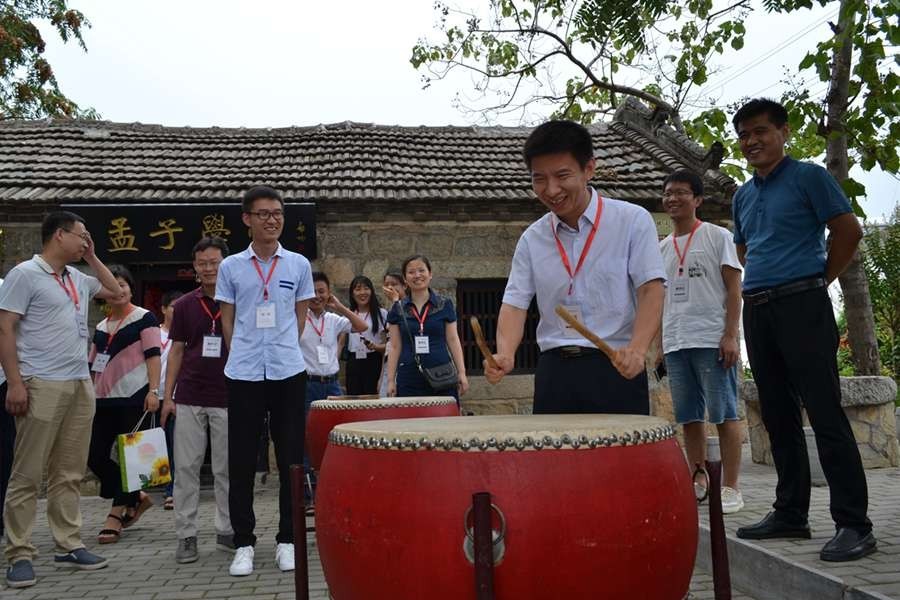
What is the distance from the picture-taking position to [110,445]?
6156 mm

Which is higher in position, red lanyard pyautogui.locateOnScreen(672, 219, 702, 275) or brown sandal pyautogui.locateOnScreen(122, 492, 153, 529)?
red lanyard pyautogui.locateOnScreen(672, 219, 702, 275)

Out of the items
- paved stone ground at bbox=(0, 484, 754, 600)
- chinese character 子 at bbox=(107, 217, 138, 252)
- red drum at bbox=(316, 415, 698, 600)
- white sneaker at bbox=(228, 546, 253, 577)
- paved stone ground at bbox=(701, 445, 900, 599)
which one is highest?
chinese character 子 at bbox=(107, 217, 138, 252)

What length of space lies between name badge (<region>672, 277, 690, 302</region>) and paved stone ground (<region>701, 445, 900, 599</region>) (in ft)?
4.23

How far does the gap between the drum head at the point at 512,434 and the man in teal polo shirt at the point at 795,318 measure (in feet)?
5.67

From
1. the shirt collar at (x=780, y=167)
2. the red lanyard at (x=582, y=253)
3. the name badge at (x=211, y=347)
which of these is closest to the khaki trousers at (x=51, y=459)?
the name badge at (x=211, y=347)

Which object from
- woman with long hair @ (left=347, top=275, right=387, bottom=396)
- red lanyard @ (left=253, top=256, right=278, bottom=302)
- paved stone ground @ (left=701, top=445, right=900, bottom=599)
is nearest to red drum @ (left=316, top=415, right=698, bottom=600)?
paved stone ground @ (left=701, top=445, right=900, bottom=599)

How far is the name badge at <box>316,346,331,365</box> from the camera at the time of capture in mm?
7484

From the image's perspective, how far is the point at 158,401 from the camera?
19.8ft

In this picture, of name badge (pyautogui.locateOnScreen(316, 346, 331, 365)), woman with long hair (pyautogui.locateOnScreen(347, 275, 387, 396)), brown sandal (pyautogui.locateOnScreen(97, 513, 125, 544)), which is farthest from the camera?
woman with long hair (pyautogui.locateOnScreen(347, 275, 387, 396))

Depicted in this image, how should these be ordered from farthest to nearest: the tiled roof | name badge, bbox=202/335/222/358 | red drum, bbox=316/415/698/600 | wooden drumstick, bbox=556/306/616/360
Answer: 1. the tiled roof
2. name badge, bbox=202/335/222/358
3. wooden drumstick, bbox=556/306/616/360
4. red drum, bbox=316/415/698/600

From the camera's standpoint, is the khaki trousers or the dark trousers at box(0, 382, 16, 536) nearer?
the khaki trousers

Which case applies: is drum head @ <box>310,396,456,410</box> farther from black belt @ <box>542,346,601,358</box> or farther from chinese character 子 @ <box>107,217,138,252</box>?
chinese character 子 @ <box>107,217,138,252</box>

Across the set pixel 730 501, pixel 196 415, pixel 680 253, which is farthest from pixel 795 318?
pixel 196 415

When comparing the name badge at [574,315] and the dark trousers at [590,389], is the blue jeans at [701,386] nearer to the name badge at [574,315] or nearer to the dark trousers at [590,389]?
the dark trousers at [590,389]
